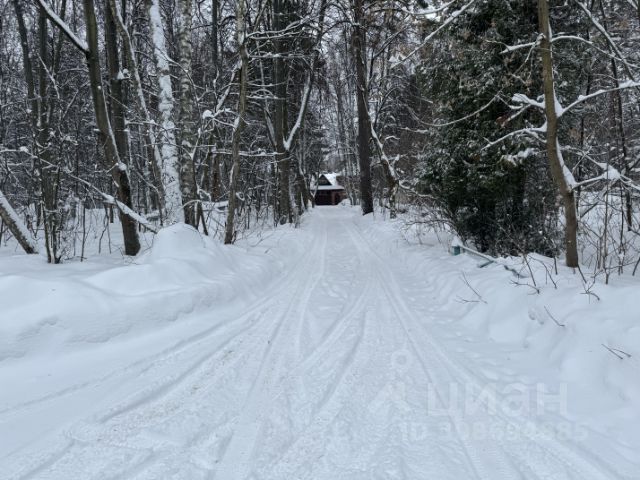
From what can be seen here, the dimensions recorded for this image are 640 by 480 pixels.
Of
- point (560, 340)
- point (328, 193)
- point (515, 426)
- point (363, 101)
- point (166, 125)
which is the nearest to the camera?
point (515, 426)

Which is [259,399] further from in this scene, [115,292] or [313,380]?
[115,292]

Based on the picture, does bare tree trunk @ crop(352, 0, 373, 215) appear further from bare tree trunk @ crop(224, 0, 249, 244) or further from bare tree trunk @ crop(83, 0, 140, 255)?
bare tree trunk @ crop(83, 0, 140, 255)

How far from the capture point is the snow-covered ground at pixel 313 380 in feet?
7.81

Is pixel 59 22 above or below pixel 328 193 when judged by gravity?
above

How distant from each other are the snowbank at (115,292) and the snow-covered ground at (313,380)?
0.02 m

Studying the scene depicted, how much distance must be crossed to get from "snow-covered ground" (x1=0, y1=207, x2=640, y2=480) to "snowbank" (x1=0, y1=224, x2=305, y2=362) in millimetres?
23

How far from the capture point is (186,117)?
27.4 ft

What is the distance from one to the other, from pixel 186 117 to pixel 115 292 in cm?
499

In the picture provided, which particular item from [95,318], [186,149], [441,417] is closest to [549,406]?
[441,417]

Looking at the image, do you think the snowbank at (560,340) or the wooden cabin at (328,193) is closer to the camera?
the snowbank at (560,340)

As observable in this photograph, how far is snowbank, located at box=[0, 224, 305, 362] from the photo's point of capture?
372cm

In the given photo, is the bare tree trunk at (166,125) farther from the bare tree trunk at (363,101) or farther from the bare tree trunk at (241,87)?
the bare tree trunk at (363,101)

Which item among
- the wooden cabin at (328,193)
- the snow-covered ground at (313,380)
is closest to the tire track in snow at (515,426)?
the snow-covered ground at (313,380)

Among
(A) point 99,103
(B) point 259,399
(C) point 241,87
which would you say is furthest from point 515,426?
(A) point 99,103
